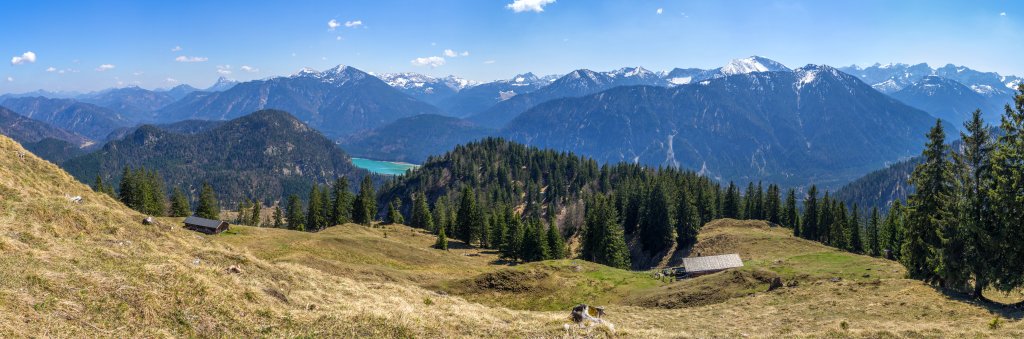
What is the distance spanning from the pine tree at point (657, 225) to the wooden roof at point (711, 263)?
36.6 meters

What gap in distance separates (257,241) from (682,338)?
6519 cm

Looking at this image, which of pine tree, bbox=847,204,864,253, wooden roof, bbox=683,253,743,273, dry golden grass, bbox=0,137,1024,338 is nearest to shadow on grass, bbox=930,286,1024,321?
dry golden grass, bbox=0,137,1024,338

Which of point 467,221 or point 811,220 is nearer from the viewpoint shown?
point 811,220

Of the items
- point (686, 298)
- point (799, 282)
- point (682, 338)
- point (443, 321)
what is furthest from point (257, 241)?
point (799, 282)

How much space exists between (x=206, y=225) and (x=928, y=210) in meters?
92.1

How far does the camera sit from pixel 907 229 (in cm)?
4662

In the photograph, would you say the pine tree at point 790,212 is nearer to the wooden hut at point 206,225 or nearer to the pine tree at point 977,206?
the pine tree at point 977,206

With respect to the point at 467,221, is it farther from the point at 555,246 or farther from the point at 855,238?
the point at 855,238

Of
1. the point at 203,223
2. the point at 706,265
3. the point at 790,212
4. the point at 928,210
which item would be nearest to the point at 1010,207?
the point at 928,210

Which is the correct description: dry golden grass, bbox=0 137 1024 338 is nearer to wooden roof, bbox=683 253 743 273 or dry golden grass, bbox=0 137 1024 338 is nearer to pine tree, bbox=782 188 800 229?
wooden roof, bbox=683 253 743 273

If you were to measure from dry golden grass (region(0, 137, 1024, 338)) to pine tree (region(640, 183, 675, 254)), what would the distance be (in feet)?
191

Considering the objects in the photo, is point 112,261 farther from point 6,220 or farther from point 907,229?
point 907,229

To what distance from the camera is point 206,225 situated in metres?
79.2

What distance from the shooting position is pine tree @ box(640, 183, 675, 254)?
11162cm
